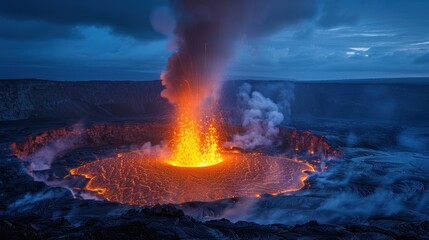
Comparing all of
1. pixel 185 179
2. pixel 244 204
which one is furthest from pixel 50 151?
pixel 244 204

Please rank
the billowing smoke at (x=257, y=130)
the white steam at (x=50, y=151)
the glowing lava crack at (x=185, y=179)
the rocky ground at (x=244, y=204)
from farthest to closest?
the billowing smoke at (x=257, y=130), the white steam at (x=50, y=151), the glowing lava crack at (x=185, y=179), the rocky ground at (x=244, y=204)

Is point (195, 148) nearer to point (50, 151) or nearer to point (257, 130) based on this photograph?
point (257, 130)

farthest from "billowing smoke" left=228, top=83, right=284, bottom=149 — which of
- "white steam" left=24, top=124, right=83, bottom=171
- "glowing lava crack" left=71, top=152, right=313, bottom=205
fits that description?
"white steam" left=24, top=124, right=83, bottom=171

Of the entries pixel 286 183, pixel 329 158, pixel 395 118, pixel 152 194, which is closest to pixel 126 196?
pixel 152 194

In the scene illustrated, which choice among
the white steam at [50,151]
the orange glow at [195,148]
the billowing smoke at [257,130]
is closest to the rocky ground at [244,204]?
the white steam at [50,151]

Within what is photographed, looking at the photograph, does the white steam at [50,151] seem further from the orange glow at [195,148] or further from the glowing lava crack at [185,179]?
the orange glow at [195,148]

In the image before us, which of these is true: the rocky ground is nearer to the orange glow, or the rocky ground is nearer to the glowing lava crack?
the glowing lava crack
